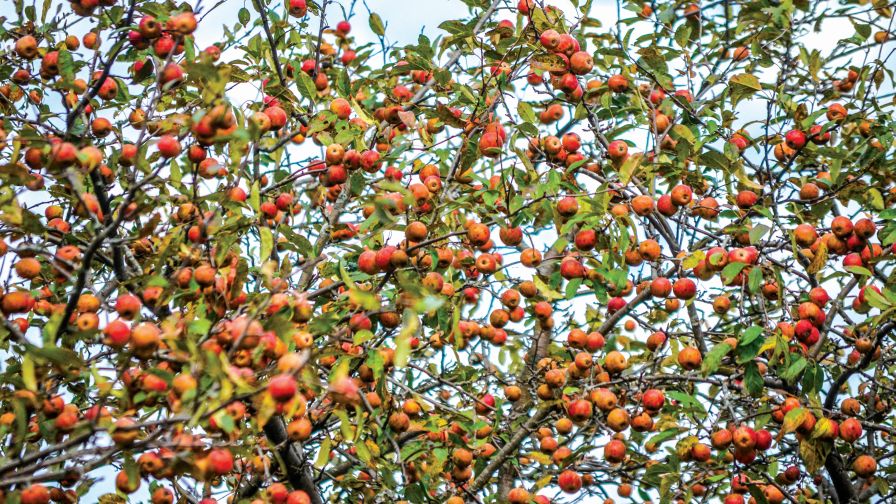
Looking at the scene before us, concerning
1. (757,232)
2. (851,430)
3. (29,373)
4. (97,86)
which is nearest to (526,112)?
(757,232)

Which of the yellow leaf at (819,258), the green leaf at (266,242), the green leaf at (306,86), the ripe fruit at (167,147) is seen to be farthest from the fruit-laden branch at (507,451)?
the ripe fruit at (167,147)

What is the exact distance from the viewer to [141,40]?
338 centimetres

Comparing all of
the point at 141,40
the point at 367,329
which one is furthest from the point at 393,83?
the point at 367,329

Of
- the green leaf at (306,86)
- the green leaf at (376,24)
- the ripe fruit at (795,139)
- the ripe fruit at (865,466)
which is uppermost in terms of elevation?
the green leaf at (376,24)

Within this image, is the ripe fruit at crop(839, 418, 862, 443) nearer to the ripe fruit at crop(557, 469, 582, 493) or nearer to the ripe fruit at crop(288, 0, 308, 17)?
the ripe fruit at crop(557, 469, 582, 493)

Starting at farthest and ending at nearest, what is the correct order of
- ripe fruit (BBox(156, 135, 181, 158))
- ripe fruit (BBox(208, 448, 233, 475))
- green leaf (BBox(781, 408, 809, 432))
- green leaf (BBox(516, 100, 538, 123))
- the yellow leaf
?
green leaf (BBox(516, 100, 538, 123))
the yellow leaf
green leaf (BBox(781, 408, 809, 432))
ripe fruit (BBox(156, 135, 181, 158))
ripe fruit (BBox(208, 448, 233, 475))

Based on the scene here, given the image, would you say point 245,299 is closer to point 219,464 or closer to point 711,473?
point 219,464

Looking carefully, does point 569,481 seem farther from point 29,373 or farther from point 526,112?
point 29,373

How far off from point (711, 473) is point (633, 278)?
122 cm

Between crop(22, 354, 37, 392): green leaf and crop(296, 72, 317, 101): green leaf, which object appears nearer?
crop(22, 354, 37, 392): green leaf

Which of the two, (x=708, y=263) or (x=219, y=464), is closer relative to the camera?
(x=219, y=464)

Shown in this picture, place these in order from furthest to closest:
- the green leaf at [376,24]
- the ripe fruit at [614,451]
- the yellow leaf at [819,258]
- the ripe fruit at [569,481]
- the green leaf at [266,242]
Answer: the green leaf at [376,24] < the ripe fruit at [569,481] < the ripe fruit at [614,451] < the yellow leaf at [819,258] < the green leaf at [266,242]

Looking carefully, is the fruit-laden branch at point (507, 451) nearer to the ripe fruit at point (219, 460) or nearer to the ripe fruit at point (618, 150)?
the ripe fruit at point (618, 150)

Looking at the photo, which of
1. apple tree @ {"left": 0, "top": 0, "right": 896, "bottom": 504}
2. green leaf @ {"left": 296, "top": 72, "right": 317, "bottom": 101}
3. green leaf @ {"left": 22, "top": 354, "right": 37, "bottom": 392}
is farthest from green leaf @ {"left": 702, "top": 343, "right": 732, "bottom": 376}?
green leaf @ {"left": 22, "top": 354, "right": 37, "bottom": 392}
